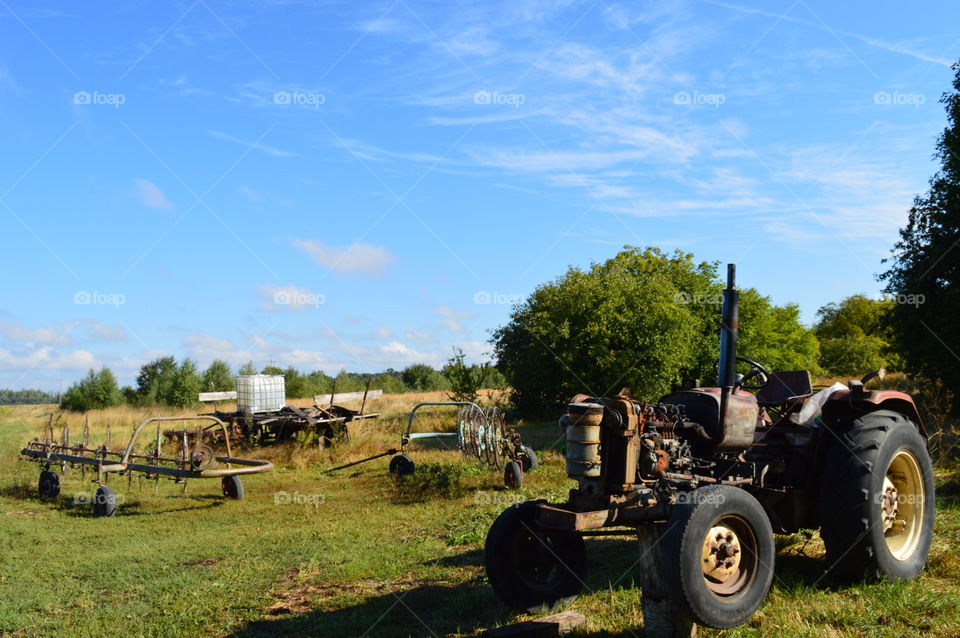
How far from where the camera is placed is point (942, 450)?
11.1 meters

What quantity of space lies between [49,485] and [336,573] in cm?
918

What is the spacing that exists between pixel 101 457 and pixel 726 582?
1139 centimetres

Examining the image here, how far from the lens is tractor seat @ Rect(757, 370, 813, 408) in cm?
639

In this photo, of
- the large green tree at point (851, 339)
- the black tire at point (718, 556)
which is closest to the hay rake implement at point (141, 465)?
the black tire at point (718, 556)

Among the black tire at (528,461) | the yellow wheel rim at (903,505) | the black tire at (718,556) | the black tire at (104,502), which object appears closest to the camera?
the black tire at (718,556)

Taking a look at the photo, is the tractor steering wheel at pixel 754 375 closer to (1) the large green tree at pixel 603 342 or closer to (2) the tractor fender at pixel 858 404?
(2) the tractor fender at pixel 858 404

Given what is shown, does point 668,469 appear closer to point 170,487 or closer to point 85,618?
point 85,618

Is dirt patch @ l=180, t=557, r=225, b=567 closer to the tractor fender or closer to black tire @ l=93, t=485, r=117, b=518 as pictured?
black tire @ l=93, t=485, r=117, b=518

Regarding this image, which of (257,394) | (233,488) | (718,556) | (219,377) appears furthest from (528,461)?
(219,377)

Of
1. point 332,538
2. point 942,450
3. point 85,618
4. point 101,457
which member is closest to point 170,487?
point 101,457

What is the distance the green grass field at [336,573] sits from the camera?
5.18 m

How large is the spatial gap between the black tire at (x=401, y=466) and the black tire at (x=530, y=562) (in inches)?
300

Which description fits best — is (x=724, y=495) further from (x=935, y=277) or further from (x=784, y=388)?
(x=935, y=277)

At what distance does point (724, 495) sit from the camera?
4.64 metres
